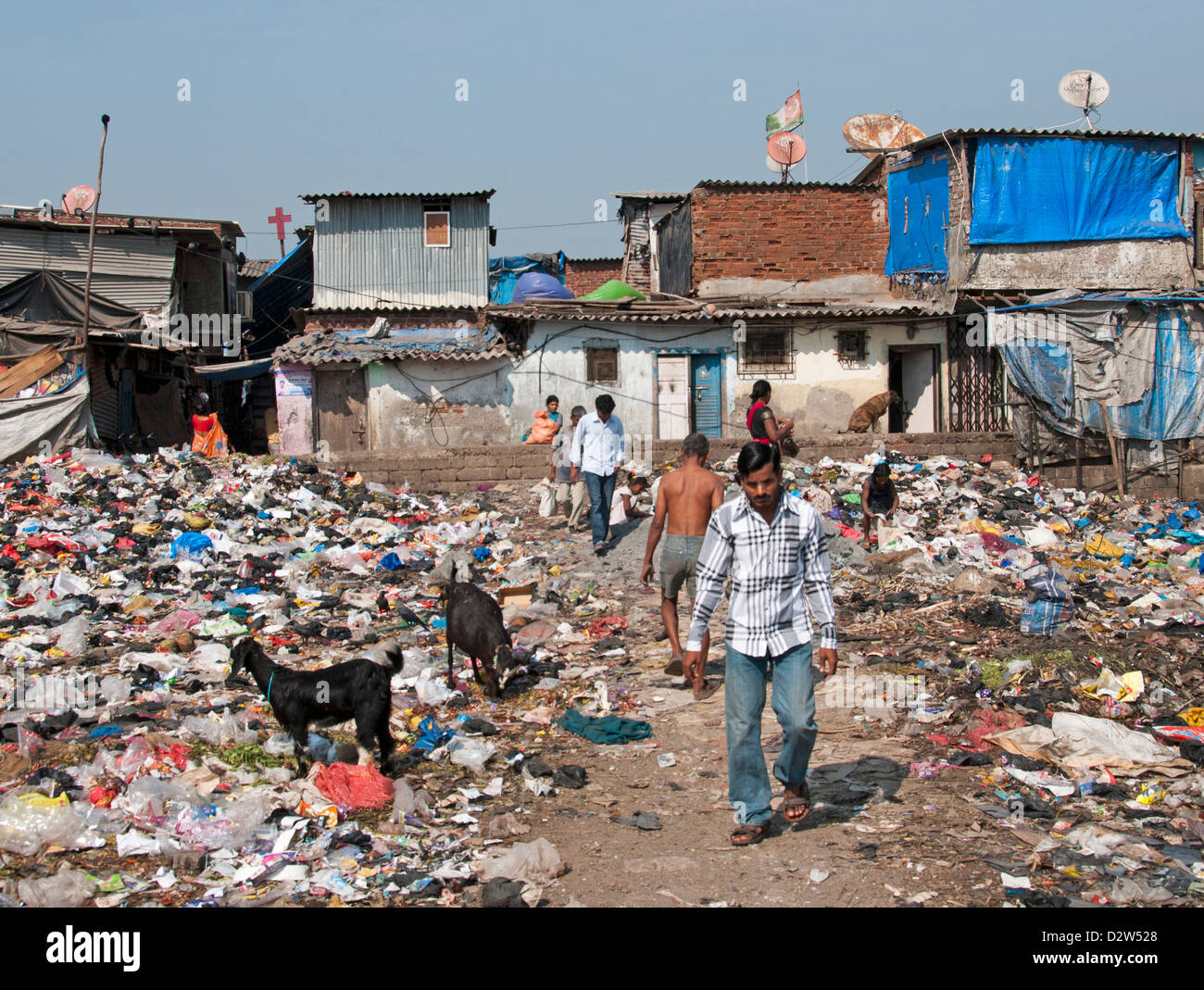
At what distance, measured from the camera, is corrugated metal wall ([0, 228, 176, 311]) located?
2158 centimetres

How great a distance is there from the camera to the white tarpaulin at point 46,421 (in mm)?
16812

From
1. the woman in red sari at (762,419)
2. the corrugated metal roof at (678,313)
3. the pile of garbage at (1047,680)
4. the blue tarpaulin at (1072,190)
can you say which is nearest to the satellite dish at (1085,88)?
the blue tarpaulin at (1072,190)

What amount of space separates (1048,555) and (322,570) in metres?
7.93

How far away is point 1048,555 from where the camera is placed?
37.9ft

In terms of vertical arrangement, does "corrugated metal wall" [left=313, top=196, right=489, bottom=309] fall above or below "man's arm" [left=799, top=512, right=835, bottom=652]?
above

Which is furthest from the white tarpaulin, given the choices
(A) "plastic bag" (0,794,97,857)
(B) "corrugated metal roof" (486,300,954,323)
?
(A) "plastic bag" (0,794,97,857)

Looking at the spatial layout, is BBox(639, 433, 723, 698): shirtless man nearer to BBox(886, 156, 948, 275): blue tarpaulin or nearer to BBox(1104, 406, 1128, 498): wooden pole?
BBox(1104, 406, 1128, 498): wooden pole

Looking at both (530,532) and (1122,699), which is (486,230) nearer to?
(530,532)

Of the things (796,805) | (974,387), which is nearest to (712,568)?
(796,805)

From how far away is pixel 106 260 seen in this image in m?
22.0

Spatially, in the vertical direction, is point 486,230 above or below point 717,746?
above

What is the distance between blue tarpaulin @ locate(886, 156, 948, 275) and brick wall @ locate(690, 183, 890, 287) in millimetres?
287

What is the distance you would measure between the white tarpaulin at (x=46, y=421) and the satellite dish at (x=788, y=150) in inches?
572

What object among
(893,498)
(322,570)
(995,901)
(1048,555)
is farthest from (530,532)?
(995,901)
